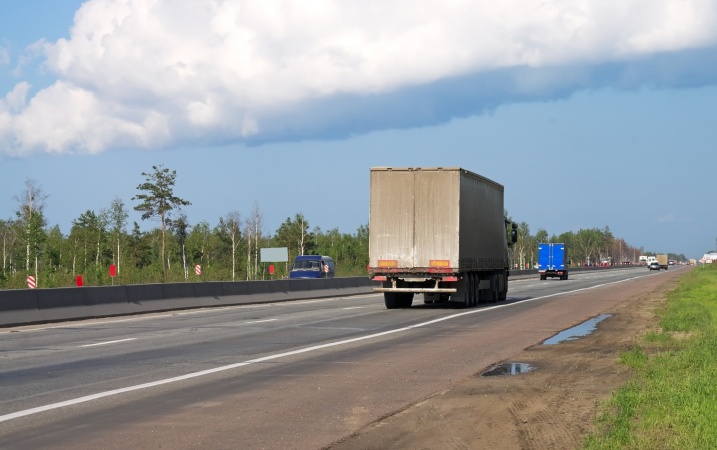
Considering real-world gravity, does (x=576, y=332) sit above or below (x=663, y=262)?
below

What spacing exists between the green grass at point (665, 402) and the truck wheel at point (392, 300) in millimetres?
14669

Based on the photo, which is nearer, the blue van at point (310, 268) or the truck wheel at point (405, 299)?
the truck wheel at point (405, 299)

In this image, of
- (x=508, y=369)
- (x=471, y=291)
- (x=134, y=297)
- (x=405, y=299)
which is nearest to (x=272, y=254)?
(x=405, y=299)

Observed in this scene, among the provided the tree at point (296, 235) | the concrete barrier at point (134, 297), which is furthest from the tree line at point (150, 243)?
the concrete barrier at point (134, 297)

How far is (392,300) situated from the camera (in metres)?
30.8

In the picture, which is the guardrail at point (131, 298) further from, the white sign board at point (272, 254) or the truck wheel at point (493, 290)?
the white sign board at point (272, 254)

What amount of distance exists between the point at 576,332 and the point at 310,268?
112ft

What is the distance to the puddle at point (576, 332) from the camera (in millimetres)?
18891

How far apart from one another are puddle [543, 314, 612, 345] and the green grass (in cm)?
257

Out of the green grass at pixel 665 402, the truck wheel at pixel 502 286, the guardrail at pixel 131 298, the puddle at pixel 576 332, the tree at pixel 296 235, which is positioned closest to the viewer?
the green grass at pixel 665 402

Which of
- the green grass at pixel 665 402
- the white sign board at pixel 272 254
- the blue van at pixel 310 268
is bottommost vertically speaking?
the green grass at pixel 665 402

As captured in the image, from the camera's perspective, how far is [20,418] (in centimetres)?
955

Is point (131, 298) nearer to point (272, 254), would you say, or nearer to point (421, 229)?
point (421, 229)

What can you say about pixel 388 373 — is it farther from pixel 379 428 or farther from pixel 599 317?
pixel 599 317
